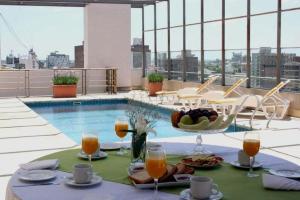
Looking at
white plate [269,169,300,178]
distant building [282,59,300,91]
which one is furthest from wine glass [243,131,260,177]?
distant building [282,59,300,91]

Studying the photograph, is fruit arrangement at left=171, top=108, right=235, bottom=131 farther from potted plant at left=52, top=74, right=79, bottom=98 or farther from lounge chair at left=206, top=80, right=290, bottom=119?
potted plant at left=52, top=74, right=79, bottom=98

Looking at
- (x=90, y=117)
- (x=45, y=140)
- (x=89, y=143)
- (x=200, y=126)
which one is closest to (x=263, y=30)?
(x=90, y=117)

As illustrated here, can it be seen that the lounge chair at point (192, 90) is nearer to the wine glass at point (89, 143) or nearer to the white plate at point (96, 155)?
the white plate at point (96, 155)

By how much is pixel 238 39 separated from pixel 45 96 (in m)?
5.62

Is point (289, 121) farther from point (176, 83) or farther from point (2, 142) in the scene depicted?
point (176, 83)

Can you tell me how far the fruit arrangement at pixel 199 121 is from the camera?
2.29 meters

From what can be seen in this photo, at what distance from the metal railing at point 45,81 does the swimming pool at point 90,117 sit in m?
1.55

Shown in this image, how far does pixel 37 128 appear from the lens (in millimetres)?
6797

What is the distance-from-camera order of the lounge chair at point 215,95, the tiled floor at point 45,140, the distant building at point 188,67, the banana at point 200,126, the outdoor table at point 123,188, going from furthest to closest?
the distant building at point 188,67, the lounge chair at point 215,95, the tiled floor at point 45,140, the banana at point 200,126, the outdoor table at point 123,188

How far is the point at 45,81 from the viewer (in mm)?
13297

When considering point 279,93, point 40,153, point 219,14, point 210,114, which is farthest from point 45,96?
point 210,114

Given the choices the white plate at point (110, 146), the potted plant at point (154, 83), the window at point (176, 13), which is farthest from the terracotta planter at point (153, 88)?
the white plate at point (110, 146)

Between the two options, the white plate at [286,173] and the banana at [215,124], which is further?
the banana at [215,124]

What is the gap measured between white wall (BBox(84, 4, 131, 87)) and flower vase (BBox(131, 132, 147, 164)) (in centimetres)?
1173
